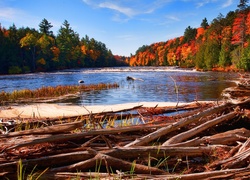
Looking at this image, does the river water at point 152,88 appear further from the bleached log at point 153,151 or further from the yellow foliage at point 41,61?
the yellow foliage at point 41,61

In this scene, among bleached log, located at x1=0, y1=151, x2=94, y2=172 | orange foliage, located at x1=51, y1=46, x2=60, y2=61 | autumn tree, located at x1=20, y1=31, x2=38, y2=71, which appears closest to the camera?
bleached log, located at x1=0, y1=151, x2=94, y2=172

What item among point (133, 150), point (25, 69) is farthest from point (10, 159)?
point (25, 69)

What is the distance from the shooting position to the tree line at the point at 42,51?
3460 inches

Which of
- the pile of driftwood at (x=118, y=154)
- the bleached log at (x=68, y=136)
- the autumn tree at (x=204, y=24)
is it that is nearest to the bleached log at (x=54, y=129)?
the pile of driftwood at (x=118, y=154)

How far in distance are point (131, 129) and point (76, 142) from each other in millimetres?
1029

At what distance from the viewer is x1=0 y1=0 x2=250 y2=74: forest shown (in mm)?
69875

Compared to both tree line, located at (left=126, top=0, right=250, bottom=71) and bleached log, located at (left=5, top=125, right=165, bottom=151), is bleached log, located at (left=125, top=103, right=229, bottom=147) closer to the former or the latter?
bleached log, located at (left=5, top=125, right=165, bottom=151)

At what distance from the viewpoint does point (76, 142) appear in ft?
13.7

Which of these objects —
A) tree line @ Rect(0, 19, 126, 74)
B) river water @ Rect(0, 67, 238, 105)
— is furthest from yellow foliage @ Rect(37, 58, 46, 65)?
river water @ Rect(0, 67, 238, 105)

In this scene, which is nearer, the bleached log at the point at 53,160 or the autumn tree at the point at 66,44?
the bleached log at the point at 53,160

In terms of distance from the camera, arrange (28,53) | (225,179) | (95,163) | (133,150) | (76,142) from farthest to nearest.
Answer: (28,53)
(76,142)
(133,150)
(95,163)
(225,179)

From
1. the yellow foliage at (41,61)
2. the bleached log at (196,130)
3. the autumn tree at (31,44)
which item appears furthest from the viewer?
the yellow foliage at (41,61)

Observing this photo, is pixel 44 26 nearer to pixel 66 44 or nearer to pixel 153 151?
pixel 66 44

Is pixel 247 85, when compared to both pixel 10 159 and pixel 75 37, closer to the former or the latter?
pixel 10 159
